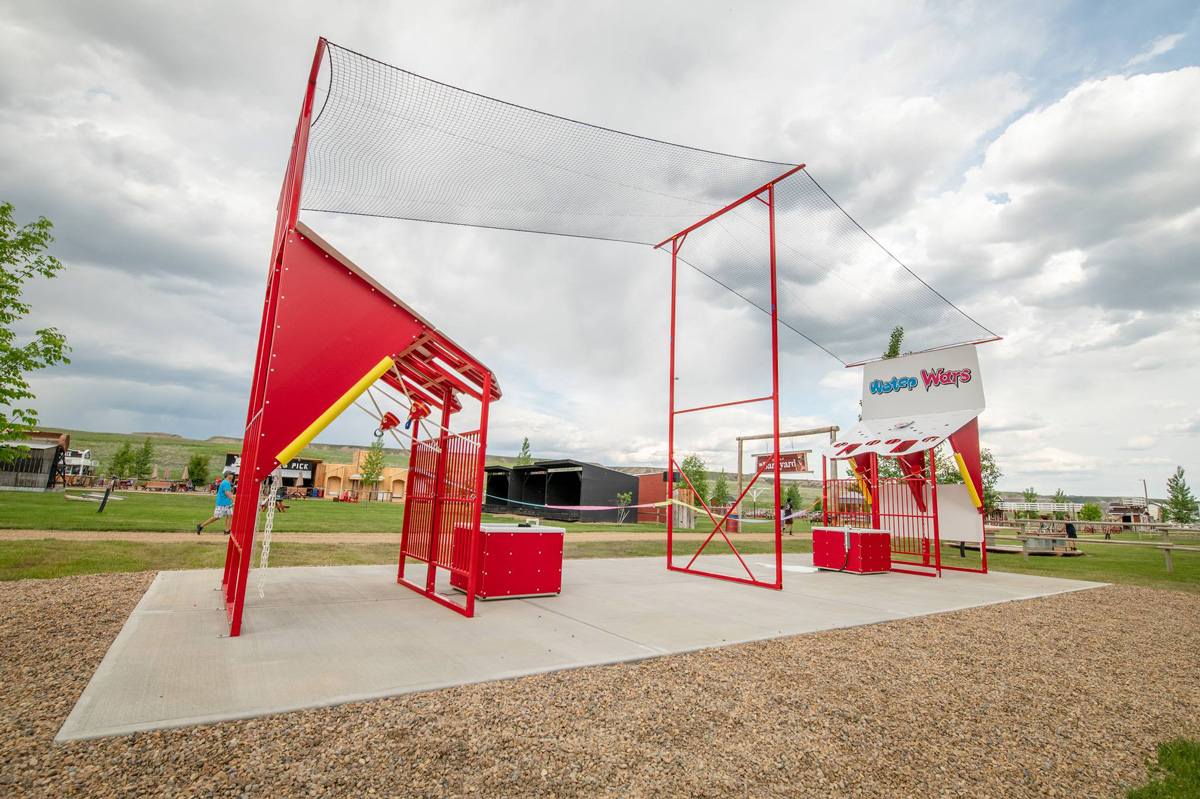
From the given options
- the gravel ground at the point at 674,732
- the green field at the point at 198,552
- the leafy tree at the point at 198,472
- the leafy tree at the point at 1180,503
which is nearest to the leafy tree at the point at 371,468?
the leafy tree at the point at 198,472

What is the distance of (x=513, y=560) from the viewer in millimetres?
6734

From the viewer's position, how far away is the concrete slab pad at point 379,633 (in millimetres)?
3297

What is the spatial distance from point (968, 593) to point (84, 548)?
1491 centimetres

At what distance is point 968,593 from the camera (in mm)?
8891

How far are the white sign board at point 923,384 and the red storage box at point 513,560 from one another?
35.9 ft

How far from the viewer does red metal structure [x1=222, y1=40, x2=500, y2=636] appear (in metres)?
4.59

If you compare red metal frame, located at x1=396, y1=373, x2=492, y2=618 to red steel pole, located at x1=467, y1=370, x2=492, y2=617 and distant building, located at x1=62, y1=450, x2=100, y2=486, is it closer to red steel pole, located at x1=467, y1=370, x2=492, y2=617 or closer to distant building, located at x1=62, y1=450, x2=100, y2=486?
red steel pole, located at x1=467, y1=370, x2=492, y2=617

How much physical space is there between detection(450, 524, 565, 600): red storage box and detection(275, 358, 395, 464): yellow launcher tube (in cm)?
204

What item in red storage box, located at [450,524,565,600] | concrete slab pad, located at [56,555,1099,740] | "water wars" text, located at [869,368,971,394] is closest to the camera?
concrete slab pad, located at [56,555,1099,740]

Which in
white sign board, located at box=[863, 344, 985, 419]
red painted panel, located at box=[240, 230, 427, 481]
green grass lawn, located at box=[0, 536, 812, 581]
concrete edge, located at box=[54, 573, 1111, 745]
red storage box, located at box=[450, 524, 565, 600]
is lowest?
green grass lawn, located at box=[0, 536, 812, 581]

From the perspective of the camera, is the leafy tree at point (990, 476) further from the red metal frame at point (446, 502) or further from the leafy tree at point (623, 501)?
the red metal frame at point (446, 502)

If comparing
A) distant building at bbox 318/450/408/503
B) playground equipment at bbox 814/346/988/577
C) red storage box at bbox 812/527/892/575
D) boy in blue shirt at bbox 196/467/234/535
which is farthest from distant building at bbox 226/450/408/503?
red storage box at bbox 812/527/892/575

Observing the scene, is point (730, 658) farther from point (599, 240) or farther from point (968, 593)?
point (599, 240)

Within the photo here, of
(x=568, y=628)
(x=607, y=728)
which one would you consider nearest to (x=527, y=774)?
(x=607, y=728)
